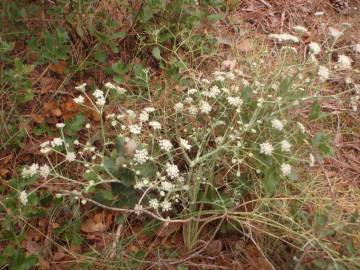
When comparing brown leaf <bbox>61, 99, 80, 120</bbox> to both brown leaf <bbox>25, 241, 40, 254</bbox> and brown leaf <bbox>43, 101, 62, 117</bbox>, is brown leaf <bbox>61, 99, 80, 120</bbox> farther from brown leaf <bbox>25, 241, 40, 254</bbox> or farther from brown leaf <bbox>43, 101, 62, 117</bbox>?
brown leaf <bbox>25, 241, 40, 254</bbox>

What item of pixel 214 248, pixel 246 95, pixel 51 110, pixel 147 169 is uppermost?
pixel 246 95

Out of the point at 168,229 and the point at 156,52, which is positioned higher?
the point at 156,52

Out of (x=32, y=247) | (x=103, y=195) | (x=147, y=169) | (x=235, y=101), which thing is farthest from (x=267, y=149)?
(x=32, y=247)

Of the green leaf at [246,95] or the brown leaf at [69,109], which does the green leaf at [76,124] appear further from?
the green leaf at [246,95]

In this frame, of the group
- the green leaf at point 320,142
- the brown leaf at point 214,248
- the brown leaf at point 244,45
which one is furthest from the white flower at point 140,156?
the brown leaf at point 244,45

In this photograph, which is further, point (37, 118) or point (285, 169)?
point (37, 118)

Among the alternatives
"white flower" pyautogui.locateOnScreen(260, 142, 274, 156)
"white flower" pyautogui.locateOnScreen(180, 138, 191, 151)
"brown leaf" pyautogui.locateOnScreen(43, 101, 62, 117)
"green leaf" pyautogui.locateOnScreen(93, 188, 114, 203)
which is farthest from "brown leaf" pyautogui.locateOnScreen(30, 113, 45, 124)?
"white flower" pyautogui.locateOnScreen(260, 142, 274, 156)

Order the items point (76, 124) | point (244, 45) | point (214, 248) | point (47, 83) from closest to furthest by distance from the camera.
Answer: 1. point (214, 248)
2. point (76, 124)
3. point (47, 83)
4. point (244, 45)

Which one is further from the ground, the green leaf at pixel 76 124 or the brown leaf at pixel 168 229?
the green leaf at pixel 76 124

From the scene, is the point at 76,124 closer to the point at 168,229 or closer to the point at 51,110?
the point at 51,110

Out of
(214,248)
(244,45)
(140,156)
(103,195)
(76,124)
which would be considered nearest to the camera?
(140,156)
